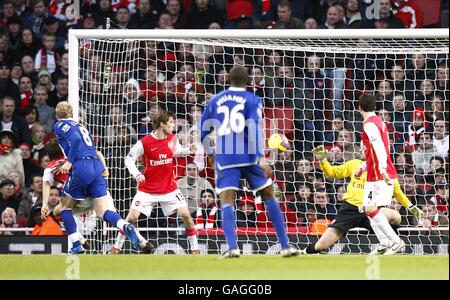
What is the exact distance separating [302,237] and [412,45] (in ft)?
10.9

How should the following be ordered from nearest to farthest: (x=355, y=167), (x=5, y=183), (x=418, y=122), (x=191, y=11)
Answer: (x=355, y=167), (x=418, y=122), (x=5, y=183), (x=191, y=11)

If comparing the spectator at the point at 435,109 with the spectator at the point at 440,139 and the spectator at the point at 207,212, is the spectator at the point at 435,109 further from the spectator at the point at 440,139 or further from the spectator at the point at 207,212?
the spectator at the point at 207,212

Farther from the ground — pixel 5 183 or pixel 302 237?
pixel 5 183

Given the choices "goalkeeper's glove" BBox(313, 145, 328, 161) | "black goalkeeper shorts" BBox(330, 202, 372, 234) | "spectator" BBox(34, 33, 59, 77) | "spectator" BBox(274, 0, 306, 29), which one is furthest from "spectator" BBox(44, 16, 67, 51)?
"goalkeeper's glove" BBox(313, 145, 328, 161)

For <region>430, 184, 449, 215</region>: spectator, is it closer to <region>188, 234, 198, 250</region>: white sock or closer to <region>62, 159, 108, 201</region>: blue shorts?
<region>188, 234, 198, 250</region>: white sock

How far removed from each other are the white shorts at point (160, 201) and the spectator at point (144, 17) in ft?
18.4

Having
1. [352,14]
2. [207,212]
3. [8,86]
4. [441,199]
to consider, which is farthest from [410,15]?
[8,86]

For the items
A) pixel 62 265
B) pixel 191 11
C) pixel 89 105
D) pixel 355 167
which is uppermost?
pixel 191 11

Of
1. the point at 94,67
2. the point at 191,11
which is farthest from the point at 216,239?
the point at 191,11

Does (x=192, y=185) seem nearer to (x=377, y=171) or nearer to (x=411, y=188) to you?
(x=411, y=188)

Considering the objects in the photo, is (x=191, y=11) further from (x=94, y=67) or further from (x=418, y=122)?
(x=418, y=122)

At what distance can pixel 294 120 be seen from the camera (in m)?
16.2

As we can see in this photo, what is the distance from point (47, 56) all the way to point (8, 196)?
10.4 ft

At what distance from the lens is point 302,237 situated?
14.7 metres
